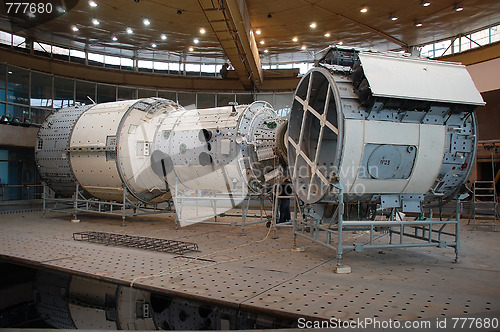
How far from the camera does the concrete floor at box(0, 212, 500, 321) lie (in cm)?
409

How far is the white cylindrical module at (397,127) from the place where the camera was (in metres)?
5.79

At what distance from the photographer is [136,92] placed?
64.6ft

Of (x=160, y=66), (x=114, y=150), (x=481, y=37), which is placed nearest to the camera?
(x=114, y=150)

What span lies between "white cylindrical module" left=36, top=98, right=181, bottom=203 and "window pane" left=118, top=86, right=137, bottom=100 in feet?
27.5

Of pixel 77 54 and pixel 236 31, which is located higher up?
pixel 77 54

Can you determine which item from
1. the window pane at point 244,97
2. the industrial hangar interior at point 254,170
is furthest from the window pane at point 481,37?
the window pane at point 244,97

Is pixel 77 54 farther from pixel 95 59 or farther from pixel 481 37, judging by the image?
pixel 481 37

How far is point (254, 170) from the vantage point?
30.6ft

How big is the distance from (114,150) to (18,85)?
8.58 meters

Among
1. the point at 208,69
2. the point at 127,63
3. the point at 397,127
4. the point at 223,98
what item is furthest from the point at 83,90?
the point at 397,127

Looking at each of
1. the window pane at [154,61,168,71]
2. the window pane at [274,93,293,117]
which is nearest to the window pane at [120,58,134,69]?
the window pane at [154,61,168,71]

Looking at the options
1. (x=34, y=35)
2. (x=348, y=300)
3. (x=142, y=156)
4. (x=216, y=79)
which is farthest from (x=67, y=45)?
(x=348, y=300)

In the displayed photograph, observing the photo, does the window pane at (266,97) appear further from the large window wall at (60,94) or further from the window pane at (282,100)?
the window pane at (282,100)

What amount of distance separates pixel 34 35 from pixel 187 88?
7527 mm
